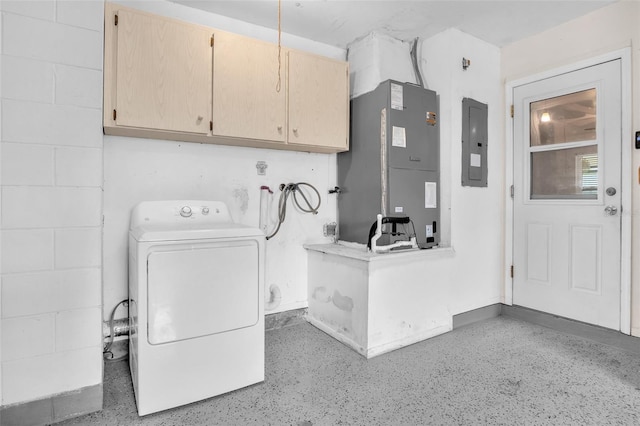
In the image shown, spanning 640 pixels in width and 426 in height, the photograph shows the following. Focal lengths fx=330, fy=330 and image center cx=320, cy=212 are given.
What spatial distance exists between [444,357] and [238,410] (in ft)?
4.69

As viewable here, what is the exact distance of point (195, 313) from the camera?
177 cm

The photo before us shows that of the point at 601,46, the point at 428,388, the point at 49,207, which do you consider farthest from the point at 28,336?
the point at 601,46

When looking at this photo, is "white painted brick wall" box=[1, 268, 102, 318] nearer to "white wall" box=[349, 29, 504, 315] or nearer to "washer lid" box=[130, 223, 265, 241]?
"washer lid" box=[130, 223, 265, 241]

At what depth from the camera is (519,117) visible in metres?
3.12

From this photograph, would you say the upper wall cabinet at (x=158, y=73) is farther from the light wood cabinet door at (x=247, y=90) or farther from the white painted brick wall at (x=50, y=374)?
the white painted brick wall at (x=50, y=374)

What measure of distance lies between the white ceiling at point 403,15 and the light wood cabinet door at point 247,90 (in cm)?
38

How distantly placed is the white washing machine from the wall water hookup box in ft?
6.69

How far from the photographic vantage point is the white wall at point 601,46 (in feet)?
7.88

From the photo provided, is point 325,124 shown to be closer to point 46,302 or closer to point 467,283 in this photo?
point 467,283

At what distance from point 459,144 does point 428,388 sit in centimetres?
200

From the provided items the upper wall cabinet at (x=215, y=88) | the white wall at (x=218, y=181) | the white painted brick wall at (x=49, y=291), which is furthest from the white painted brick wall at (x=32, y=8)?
the white painted brick wall at (x=49, y=291)

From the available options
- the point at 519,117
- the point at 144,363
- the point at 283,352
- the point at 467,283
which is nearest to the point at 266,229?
the point at 283,352

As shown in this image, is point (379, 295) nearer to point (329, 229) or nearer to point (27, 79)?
point (329, 229)

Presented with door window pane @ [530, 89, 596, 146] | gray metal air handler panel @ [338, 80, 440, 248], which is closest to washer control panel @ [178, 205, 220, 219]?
Answer: gray metal air handler panel @ [338, 80, 440, 248]
